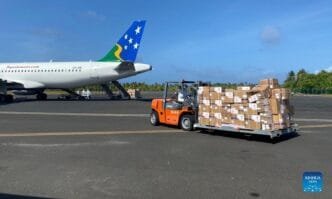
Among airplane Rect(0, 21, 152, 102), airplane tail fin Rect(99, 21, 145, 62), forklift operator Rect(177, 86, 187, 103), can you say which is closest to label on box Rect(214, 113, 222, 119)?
forklift operator Rect(177, 86, 187, 103)

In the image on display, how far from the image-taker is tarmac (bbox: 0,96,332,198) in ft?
23.5

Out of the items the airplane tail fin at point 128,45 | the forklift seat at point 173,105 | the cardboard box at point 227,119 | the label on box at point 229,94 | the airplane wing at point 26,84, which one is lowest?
the cardboard box at point 227,119

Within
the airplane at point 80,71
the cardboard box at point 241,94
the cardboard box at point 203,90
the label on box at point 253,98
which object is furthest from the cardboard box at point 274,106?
the airplane at point 80,71

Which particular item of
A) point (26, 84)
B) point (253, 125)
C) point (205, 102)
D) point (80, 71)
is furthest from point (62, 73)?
point (253, 125)

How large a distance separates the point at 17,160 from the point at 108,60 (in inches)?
1127

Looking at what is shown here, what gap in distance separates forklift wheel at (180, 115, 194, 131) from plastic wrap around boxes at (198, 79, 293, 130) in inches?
21.0

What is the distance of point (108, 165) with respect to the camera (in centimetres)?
923

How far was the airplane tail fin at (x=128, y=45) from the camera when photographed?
37.3 m

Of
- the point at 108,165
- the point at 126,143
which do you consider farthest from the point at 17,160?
the point at 126,143

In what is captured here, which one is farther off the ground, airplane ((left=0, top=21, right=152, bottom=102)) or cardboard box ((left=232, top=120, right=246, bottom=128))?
airplane ((left=0, top=21, right=152, bottom=102))

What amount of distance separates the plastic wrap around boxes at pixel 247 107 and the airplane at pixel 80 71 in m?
21.3

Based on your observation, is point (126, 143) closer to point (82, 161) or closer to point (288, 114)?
point (82, 161)

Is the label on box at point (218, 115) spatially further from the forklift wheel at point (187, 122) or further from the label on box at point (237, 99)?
the forklift wheel at point (187, 122)

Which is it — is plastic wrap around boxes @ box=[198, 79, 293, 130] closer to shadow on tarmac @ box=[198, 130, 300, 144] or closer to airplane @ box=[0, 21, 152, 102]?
shadow on tarmac @ box=[198, 130, 300, 144]
